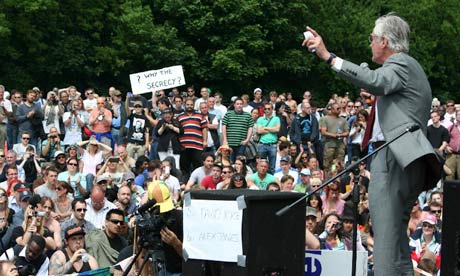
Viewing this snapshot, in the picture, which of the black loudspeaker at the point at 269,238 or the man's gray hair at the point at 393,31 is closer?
the man's gray hair at the point at 393,31

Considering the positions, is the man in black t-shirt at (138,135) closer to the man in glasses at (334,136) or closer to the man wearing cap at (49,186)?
the man in glasses at (334,136)

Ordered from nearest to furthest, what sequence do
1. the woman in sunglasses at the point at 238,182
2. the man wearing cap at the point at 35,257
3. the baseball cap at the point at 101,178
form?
the man wearing cap at the point at 35,257 → the woman in sunglasses at the point at 238,182 → the baseball cap at the point at 101,178

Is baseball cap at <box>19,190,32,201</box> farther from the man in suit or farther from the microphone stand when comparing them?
the man in suit

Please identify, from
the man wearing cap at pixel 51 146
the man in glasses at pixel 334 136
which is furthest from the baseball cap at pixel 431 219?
the man wearing cap at pixel 51 146

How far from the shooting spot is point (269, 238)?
7.07 metres

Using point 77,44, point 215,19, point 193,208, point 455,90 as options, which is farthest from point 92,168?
point 455,90

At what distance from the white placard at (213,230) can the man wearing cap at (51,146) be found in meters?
12.3

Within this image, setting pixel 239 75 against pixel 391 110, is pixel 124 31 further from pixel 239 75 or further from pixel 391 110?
pixel 391 110

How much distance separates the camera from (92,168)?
17.4 metres

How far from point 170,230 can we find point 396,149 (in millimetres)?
2336

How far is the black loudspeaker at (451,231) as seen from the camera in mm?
6855

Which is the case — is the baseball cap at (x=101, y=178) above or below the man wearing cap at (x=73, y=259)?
above

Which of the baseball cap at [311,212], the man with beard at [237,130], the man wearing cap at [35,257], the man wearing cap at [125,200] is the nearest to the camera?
the man wearing cap at [35,257]

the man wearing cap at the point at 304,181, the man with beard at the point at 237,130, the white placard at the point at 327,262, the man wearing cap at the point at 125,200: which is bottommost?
the white placard at the point at 327,262
